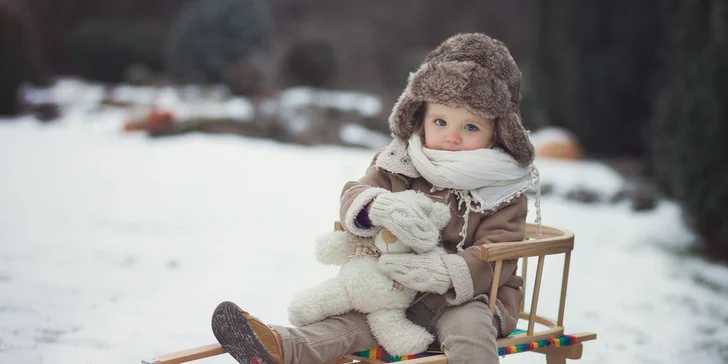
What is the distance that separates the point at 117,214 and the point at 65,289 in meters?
2.09

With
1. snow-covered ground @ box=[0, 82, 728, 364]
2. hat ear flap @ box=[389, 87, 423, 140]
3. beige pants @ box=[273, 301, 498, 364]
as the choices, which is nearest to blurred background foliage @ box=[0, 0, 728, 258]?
snow-covered ground @ box=[0, 82, 728, 364]

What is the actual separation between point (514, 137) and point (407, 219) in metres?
0.46

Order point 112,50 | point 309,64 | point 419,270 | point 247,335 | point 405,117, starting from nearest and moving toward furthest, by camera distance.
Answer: point 247,335 → point 419,270 → point 405,117 → point 309,64 → point 112,50

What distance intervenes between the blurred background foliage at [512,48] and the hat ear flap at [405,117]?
322 cm

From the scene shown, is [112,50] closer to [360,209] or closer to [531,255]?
[360,209]

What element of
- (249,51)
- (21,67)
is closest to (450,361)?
(21,67)

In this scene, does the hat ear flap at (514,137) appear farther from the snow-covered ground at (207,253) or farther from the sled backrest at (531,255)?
the snow-covered ground at (207,253)

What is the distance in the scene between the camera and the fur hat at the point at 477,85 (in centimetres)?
224

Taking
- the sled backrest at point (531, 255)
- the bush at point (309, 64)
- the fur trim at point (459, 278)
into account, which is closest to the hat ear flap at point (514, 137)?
the sled backrest at point (531, 255)

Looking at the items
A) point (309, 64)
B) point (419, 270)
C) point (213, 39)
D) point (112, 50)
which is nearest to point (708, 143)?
point (419, 270)

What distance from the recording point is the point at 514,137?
2305mm

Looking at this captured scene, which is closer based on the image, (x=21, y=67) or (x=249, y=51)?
(x=21, y=67)

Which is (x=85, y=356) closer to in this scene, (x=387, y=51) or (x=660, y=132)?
(x=660, y=132)

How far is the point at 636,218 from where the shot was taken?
6.59 m
